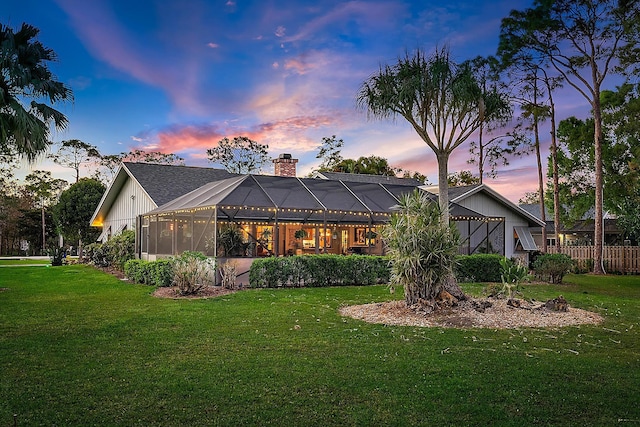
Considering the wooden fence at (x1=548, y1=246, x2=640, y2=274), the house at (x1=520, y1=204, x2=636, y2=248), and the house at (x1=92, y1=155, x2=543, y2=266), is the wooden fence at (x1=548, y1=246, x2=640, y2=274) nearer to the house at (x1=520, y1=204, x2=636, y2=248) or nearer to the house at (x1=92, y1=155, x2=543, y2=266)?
the house at (x1=92, y1=155, x2=543, y2=266)

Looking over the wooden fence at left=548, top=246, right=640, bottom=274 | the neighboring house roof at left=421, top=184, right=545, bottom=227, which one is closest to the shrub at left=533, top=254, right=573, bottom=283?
the neighboring house roof at left=421, top=184, right=545, bottom=227

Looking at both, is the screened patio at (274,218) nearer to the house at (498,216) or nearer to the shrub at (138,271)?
the house at (498,216)

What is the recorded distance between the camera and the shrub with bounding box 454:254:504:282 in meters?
16.4

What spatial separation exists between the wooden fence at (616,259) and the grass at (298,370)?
1483cm

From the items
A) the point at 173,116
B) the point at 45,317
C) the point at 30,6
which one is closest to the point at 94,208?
the point at 173,116

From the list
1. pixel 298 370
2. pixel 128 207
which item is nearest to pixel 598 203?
pixel 298 370

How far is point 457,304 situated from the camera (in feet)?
31.4

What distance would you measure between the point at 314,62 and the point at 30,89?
324 inches

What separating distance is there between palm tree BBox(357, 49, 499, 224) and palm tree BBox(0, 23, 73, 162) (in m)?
7.76

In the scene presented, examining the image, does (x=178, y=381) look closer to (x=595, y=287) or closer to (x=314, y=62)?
(x=314, y=62)

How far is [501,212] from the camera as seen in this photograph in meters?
23.1

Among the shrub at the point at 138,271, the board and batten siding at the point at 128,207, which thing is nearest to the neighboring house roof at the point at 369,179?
the board and batten siding at the point at 128,207

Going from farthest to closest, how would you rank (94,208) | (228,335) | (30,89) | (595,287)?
(94,208), (595,287), (30,89), (228,335)

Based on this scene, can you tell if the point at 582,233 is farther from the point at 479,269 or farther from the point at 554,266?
the point at 479,269
